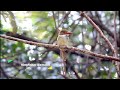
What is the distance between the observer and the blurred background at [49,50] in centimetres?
332

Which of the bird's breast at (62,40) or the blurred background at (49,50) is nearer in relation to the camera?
the bird's breast at (62,40)

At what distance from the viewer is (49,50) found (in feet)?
11.3

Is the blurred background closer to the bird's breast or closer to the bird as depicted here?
the bird

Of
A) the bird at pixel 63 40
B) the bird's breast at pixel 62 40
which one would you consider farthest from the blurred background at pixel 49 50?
the bird's breast at pixel 62 40

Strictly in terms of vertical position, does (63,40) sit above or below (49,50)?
above

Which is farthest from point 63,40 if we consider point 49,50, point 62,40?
point 49,50

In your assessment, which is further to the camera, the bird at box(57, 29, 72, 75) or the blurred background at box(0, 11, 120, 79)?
the blurred background at box(0, 11, 120, 79)

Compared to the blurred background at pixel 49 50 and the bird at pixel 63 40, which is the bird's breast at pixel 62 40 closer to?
the bird at pixel 63 40

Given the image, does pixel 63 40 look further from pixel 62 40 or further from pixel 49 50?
pixel 49 50

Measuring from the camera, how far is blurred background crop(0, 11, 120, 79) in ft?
10.9

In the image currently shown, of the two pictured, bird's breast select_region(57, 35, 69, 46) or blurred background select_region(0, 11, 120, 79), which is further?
blurred background select_region(0, 11, 120, 79)

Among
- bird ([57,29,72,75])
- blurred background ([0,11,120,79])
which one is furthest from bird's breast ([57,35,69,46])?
blurred background ([0,11,120,79])
